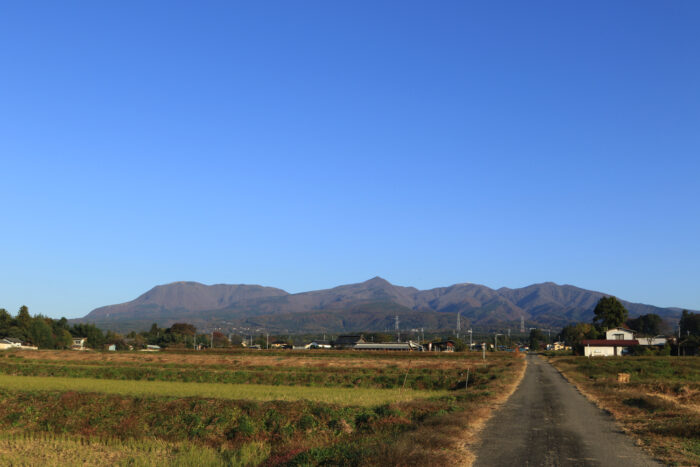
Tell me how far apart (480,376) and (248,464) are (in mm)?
40303

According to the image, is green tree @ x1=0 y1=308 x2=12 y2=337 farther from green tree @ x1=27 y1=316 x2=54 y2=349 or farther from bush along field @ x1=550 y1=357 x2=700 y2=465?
bush along field @ x1=550 y1=357 x2=700 y2=465

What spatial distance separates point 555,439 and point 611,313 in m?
149

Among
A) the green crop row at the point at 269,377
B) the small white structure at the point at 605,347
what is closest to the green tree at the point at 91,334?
the green crop row at the point at 269,377

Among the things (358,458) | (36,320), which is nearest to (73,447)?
(358,458)

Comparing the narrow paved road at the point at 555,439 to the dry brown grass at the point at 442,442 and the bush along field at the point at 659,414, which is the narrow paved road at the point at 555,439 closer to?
the dry brown grass at the point at 442,442

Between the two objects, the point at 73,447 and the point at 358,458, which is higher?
A: the point at 358,458

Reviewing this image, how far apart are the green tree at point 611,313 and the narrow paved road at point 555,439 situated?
135061 mm

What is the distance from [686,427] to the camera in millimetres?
20578

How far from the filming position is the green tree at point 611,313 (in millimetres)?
154500

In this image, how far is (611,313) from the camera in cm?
15450

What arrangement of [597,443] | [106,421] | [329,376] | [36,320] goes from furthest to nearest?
1. [36,320]
2. [329,376]
3. [106,421]
4. [597,443]

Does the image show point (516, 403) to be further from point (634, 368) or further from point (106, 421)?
point (634, 368)

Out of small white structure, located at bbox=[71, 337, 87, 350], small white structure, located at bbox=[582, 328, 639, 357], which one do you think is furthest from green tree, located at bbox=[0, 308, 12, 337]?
small white structure, located at bbox=[582, 328, 639, 357]

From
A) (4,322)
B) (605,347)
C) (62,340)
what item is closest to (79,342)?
(62,340)
